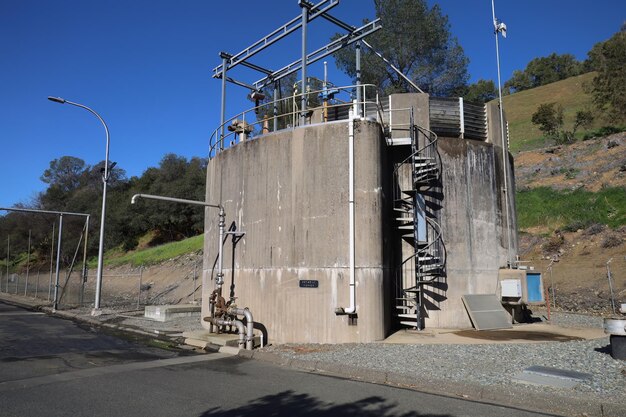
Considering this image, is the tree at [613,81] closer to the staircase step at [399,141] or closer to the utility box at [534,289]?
the utility box at [534,289]

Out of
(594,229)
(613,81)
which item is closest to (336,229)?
(594,229)

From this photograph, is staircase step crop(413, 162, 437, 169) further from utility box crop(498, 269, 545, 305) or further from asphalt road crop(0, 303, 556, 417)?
asphalt road crop(0, 303, 556, 417)

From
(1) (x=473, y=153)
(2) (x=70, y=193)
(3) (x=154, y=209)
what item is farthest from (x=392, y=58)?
(2) (x=70, y=193)

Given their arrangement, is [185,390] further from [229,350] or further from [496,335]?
[496,335]

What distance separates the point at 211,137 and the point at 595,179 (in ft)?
98.1

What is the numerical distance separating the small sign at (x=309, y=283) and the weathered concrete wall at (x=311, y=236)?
83mm

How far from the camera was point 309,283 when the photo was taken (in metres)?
12.4

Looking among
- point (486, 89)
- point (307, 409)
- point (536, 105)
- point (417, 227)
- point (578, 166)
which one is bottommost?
point (307, 409)

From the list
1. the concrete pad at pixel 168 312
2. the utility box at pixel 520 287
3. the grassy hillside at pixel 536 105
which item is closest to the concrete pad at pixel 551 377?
the utility box at pixel 520 287

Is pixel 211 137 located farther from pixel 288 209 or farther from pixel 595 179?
pixel 595 179

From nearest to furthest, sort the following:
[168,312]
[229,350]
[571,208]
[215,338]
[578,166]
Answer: [229,350] → [215,338] → [168,312] → [571,208] → [578,166]

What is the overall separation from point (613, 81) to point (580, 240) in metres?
29.2

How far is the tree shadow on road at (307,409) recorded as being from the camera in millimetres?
6098

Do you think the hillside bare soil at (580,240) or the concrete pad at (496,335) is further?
the hillside bare soil at (580,240)
